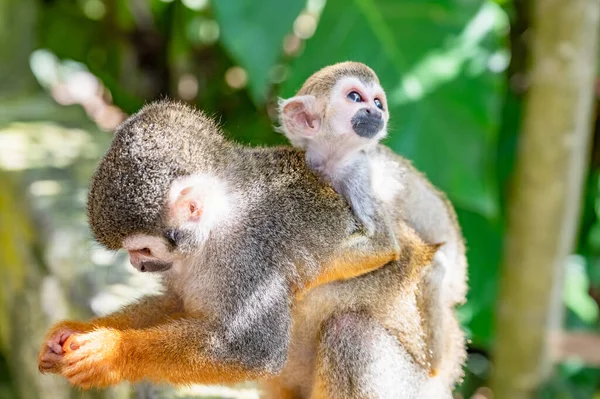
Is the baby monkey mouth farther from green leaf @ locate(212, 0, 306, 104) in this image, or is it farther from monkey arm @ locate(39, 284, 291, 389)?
green leaf @ locate(212, 0, 306, 104)

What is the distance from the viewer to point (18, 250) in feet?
10.00

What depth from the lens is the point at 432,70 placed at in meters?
2.89

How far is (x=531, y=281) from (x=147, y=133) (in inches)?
77.2

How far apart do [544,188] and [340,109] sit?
1.33 metres

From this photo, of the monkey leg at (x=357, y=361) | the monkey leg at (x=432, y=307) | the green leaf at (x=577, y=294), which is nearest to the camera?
the monkey leg at (x=357, y=361)

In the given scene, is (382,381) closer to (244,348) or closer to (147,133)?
(244,348)

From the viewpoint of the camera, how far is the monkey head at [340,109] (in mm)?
1757

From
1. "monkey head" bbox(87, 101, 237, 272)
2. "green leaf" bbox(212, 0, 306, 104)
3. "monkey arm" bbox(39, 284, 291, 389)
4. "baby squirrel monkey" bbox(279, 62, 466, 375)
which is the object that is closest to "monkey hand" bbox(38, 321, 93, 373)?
"monkey arm" bbox(39, 284, 291, 389)

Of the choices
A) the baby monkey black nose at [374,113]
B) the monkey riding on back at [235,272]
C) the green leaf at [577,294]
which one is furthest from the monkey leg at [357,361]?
the green leaf at [577,294]

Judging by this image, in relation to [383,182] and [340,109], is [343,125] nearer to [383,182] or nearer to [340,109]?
[340,109]

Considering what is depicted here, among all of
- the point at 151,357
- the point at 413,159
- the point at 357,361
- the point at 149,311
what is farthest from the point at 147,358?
the point at 413,159

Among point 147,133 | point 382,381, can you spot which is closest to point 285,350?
point 382,381

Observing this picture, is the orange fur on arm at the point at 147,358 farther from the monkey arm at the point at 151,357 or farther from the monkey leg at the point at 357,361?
the monkey leg at the point at 357,361

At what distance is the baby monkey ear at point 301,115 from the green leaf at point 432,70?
0.93m
